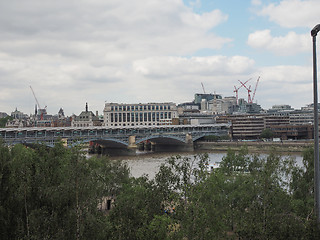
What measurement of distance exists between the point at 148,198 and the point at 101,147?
6969cm

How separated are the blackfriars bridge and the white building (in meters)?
35.1

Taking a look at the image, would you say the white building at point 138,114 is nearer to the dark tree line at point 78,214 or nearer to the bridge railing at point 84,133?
the bridge railing at point 84,133

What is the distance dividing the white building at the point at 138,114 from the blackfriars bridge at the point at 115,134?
3512 cm

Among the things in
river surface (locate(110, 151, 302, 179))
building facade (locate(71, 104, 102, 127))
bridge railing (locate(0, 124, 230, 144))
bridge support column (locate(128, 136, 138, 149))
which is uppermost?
building facade (locate(71, 104, 102, 127))

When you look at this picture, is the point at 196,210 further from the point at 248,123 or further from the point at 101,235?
the point at 248,123

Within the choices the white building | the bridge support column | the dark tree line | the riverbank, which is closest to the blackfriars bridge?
the bridge support column

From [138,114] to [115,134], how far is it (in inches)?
2390

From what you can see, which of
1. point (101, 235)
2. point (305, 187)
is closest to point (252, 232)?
point (101, 235)

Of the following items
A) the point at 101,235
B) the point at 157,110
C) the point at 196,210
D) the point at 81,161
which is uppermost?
the point at 157,110

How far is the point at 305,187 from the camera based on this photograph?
60.5 ft

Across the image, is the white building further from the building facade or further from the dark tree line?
the dark tree line

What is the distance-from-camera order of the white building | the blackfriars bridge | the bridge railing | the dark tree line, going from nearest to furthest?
the dark tree line < the bridge railing < the blackfriars bridge < the white building

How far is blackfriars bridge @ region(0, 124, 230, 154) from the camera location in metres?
60.7

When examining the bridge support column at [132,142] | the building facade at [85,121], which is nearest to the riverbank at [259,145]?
the bridge support column at [132,142]
